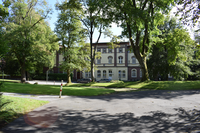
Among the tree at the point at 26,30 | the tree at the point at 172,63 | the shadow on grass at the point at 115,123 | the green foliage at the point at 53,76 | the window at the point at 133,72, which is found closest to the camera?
the shadow on grass at the point at 115,123

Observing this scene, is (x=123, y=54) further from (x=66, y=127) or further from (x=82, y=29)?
(x=66, y=127)

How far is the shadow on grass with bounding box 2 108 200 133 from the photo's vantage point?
4.73 meters

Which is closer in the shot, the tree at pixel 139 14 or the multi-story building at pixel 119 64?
the tree at pixel 139 14

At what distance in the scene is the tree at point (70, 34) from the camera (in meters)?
26.7

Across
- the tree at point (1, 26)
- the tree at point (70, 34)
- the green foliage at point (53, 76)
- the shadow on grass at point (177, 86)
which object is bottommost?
the shadow on grass at point (177, 86)

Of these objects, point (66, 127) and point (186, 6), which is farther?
point (186, 6)

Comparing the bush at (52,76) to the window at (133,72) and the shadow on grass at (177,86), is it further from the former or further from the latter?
the shadow on grass at (177,86)

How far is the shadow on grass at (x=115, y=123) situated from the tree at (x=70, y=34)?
2107 cm

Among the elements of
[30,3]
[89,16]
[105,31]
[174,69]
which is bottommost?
[174,69]

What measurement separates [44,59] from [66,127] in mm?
29548

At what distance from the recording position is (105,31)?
2725 cm

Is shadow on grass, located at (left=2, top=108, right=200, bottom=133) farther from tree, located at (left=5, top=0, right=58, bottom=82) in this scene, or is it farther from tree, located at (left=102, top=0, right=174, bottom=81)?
tree, located at (left=5, top=0, right=58, bottom=82)

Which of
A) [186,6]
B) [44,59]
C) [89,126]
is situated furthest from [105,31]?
[89,126]

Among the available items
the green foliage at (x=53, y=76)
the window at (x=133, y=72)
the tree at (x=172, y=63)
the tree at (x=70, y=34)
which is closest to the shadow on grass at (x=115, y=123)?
the tree at (x=70, y=34)
